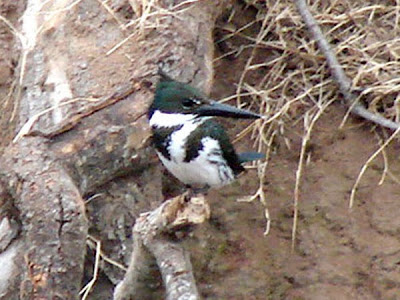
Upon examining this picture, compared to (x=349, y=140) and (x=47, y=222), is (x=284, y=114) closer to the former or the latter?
(x=349, y=140)

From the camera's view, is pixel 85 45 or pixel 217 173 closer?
pixel 217 173

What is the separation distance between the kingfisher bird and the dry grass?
34 centimetres

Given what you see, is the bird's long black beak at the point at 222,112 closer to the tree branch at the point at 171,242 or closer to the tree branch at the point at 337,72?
the tree branch at the point at 171,242

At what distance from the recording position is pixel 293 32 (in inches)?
155

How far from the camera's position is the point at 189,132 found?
129 inches

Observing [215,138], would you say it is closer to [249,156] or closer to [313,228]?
[249,156]

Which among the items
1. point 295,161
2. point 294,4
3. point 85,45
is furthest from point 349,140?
point 85,45

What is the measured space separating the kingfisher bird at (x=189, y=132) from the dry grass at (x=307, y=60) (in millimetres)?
343

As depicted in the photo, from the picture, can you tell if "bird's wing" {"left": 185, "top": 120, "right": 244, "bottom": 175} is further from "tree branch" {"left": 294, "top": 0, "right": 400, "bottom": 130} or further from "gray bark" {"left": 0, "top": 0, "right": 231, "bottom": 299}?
"tree branch" {"left": 294, "top": 0, "right": 400, "bottom": 130}

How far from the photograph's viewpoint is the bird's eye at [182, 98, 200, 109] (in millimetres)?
3251

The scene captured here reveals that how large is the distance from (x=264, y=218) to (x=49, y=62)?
75 cm

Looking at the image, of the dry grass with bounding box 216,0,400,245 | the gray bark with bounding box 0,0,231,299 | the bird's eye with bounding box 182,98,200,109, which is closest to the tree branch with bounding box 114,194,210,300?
the gray bark with bounding box 0,0,231,299

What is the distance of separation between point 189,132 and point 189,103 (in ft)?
0.25

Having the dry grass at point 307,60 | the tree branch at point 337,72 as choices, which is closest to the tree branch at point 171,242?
the dry grass at point 307,60
